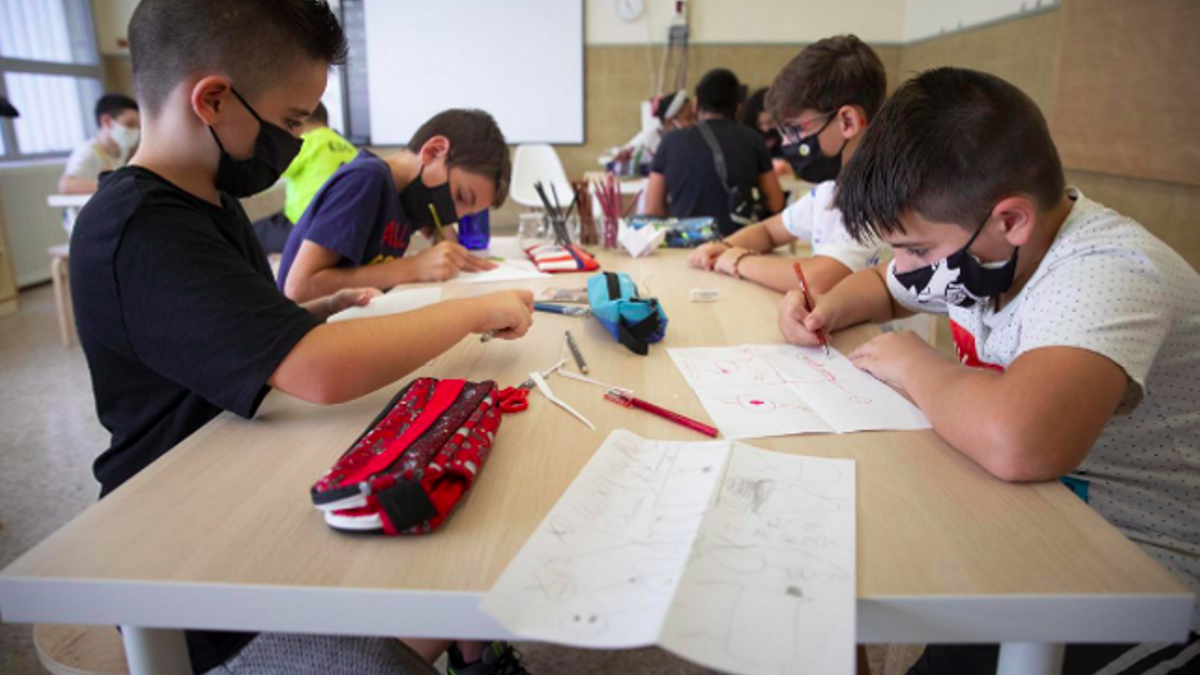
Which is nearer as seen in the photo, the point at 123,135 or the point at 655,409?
Result: the point at 655,409

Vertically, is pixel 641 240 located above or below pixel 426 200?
below

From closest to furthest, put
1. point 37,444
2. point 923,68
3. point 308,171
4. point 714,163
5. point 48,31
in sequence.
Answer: point 37,444 → point 308,171 → point 714,163 → point 923,68 → point 48,31

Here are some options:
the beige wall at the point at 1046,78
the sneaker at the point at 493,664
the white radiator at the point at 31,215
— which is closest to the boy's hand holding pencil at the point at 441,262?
the sneaker at the point at 493,664

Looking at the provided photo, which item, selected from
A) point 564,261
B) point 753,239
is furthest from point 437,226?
point 753,239

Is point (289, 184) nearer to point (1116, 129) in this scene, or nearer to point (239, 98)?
point (239, 98)

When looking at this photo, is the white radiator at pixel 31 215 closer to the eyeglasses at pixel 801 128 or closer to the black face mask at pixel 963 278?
the eyeglasses at pixel 801 128

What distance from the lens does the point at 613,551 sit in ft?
2.16

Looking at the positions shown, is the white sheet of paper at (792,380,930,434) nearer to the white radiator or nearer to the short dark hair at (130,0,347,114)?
the short dark hair at (130,0,347,114)

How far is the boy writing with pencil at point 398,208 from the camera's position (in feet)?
5.66

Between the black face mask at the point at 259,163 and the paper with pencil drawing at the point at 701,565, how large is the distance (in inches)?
23.8

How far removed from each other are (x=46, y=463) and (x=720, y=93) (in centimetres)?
276

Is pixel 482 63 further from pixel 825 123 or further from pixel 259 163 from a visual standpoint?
pixel 259 163

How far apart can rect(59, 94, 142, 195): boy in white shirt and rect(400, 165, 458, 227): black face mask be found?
3396mm

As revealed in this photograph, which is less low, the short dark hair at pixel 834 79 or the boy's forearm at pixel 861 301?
the short dark hair at pixel 834 79
